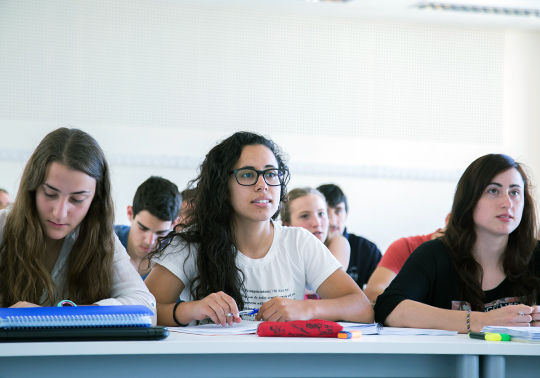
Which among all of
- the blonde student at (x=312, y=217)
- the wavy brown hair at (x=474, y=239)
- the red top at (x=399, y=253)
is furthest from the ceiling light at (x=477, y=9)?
the wavy brown hair at (x=474, y=239)

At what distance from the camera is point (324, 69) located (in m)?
5.29

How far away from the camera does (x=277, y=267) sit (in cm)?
199

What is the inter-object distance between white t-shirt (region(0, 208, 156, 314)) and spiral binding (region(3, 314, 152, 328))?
39cm

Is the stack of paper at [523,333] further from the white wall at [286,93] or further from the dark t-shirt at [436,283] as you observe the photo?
the white wall at [286,93]

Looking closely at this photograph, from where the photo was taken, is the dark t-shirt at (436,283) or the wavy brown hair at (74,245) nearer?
the wavy brown hair at (74,245)

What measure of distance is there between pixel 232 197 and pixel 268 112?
3.29 meters

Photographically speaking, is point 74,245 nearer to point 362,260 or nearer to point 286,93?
point 362,260

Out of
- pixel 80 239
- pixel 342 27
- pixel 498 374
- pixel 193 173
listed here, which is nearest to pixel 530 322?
pixel 498 374

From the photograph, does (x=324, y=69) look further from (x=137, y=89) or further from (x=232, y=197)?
(x=232, y=197)

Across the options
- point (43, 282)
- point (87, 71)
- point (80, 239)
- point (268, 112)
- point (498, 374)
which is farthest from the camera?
point (268, 112)

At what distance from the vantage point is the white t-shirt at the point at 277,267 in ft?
6.22

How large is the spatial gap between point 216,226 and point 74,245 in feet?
1.57

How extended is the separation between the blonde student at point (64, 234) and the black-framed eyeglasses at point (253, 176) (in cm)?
45

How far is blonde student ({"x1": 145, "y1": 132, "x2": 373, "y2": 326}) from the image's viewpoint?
6.10 feet
